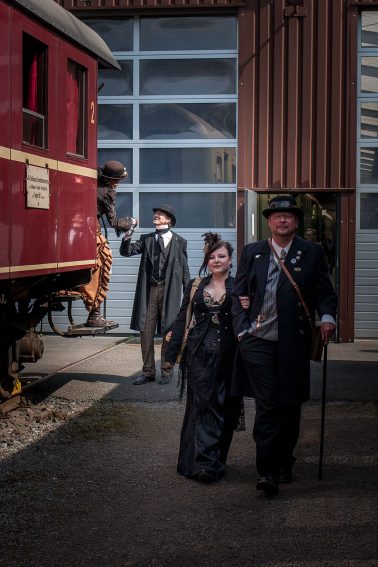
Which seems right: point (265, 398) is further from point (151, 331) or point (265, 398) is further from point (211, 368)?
point (151, 331)

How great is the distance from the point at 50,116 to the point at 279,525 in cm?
496

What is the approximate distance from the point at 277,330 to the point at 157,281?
503cm

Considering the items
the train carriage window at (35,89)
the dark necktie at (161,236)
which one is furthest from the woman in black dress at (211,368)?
the dark necktie at (161,236)

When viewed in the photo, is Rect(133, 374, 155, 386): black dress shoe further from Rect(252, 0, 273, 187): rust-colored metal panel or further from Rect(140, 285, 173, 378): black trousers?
Rect(252, 0, 273, 187): rust-colored metal panel

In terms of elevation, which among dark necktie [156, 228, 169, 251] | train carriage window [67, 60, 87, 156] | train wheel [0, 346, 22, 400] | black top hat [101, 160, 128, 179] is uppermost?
train carriage window [67, 60, 87, 156]

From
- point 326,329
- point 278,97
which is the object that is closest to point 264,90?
point 278,97

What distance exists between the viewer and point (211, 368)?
7.27 m

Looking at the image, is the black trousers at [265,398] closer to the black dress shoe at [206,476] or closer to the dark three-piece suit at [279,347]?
the dark three-piece suit at [279,347]

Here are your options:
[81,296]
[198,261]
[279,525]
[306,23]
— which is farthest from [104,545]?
[306,23]

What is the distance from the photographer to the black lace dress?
7.18 m

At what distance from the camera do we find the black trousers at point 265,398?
6.65 metres

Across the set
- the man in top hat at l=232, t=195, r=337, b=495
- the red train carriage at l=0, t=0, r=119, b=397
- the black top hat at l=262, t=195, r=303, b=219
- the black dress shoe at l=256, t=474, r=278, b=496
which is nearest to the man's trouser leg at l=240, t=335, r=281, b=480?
the man in top hat at l=232, t=195, r=337, b=495

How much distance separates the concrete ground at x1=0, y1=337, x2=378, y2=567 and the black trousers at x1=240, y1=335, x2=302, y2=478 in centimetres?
25

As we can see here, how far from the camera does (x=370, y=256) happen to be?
15977 millimetres
